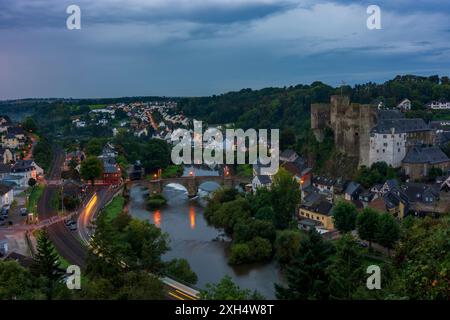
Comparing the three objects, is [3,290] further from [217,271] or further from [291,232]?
[291,232]

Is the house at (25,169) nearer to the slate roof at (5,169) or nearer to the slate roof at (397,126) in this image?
A: the slate roof at (5,169)

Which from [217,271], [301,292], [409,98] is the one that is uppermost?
[409,98]

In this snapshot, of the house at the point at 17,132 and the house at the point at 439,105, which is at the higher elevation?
the house at the point at 439,105

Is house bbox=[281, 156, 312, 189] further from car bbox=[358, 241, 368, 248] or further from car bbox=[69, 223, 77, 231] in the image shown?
car bbox=[69, 223, 77, 231]

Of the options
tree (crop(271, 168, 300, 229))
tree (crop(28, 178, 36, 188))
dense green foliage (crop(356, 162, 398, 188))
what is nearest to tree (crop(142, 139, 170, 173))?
tree (crop(28, 178, 36, 188))

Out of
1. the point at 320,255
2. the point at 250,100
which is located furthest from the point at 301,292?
the point at 250,100

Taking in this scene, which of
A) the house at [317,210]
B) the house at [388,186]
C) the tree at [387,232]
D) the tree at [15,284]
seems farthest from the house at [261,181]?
the tree at [15,284]

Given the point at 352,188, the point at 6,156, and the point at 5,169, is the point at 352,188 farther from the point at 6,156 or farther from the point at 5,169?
the point at 6,156
